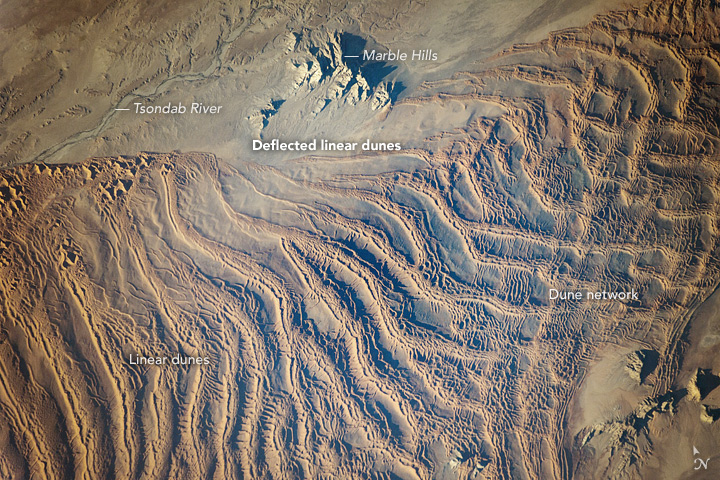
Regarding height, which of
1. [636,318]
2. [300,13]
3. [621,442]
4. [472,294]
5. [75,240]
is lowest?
[621,442]

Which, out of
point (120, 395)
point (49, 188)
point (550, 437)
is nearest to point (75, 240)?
point (49, 188)

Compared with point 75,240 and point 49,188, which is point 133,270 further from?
Answer: point 49,188

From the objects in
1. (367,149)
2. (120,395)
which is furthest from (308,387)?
(367,149)

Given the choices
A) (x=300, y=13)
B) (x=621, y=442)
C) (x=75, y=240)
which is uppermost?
(x=300, y=13)

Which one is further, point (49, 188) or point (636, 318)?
point (636, 318)

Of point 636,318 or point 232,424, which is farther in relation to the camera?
point 636,318

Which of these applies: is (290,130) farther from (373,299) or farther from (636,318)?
(636,318)

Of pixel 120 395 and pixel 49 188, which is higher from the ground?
pixel 49 188
